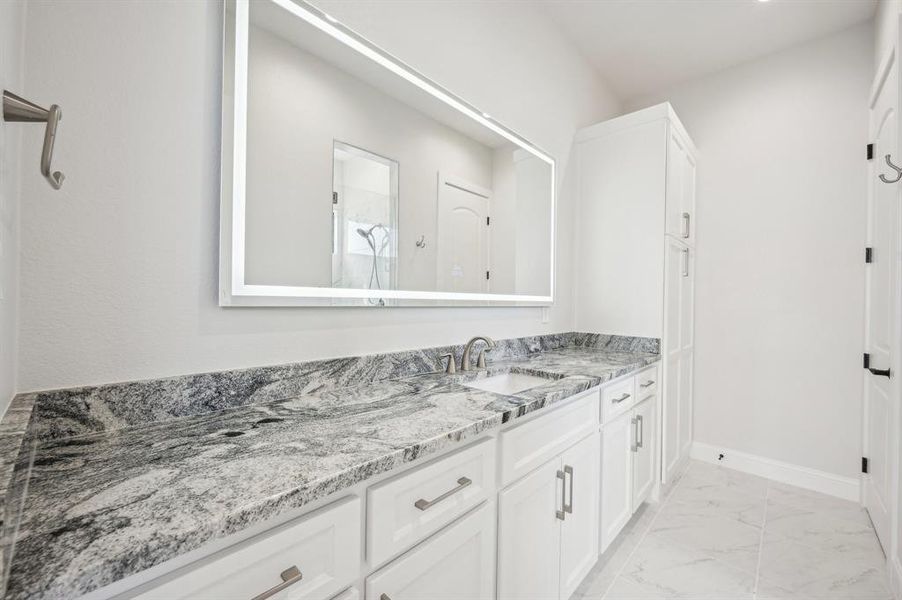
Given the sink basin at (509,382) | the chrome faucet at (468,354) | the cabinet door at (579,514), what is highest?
the chrome faucet at (468,354)

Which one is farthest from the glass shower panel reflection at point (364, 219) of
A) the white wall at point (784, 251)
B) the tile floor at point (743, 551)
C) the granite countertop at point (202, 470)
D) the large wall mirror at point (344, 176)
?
the white wall at point (784, 251)

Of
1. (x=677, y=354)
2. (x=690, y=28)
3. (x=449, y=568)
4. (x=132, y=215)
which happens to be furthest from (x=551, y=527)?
(x=690, y=28)

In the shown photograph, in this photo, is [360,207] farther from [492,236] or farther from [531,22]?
[531,22]

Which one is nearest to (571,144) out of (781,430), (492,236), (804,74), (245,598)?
(492,236)

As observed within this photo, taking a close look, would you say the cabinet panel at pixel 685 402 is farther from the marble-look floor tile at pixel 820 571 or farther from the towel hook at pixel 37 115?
the towel hook at pixel 37 115

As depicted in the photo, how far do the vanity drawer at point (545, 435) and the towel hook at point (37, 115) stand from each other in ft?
3.46

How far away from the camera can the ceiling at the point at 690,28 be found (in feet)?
7.59

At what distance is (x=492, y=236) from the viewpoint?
1.96m

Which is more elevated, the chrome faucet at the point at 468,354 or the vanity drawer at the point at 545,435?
the chrome faucet at the point at 468,354

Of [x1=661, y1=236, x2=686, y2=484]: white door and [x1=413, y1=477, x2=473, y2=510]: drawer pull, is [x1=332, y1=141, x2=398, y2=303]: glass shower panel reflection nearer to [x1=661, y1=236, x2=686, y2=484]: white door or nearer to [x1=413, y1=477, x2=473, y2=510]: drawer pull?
[x1=413, y1=477, x2=473, y2=510]: drawer pull

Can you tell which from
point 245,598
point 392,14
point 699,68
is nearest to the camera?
point 245,598

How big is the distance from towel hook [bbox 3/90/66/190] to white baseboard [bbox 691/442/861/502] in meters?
3.65

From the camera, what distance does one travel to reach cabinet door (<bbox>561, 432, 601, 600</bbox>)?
1.42 metres

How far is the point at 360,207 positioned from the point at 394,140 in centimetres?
33
